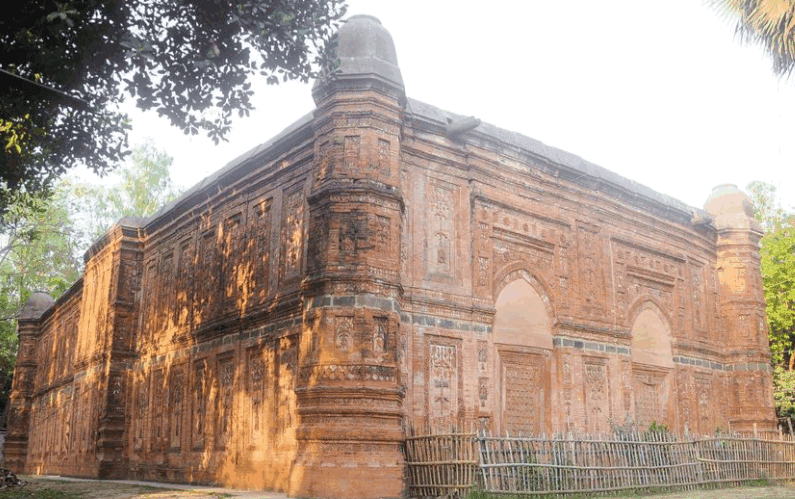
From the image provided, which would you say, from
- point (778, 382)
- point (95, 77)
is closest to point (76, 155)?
point (95, 77)

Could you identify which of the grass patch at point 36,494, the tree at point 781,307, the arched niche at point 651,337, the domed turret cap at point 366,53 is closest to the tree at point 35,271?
the grass patch at point 36,494

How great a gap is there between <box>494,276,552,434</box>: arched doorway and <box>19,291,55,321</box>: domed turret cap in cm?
2216

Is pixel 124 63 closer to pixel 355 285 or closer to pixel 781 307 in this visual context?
pixel 355 285

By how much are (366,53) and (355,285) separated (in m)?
3.90

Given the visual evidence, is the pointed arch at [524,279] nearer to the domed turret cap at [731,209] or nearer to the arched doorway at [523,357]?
the arched doorway at [523,357]

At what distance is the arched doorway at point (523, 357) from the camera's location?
1423cm

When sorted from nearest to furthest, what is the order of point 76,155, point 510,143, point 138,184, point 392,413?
point 76,155
point 392,413
point 510,143
point 138,184

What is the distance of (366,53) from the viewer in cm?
1283

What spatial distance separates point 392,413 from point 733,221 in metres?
12.9

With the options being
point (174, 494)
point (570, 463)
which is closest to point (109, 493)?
point (174, 494)

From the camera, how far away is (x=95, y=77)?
9539 mm

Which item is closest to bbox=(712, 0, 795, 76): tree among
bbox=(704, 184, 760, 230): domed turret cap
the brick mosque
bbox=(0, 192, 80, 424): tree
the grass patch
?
the brick mosque

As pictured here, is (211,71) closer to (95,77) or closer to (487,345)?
(95,77)

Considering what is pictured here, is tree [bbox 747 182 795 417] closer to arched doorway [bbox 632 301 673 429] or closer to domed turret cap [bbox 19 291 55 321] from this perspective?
arched doorway [bbox 632 301 673 429]
